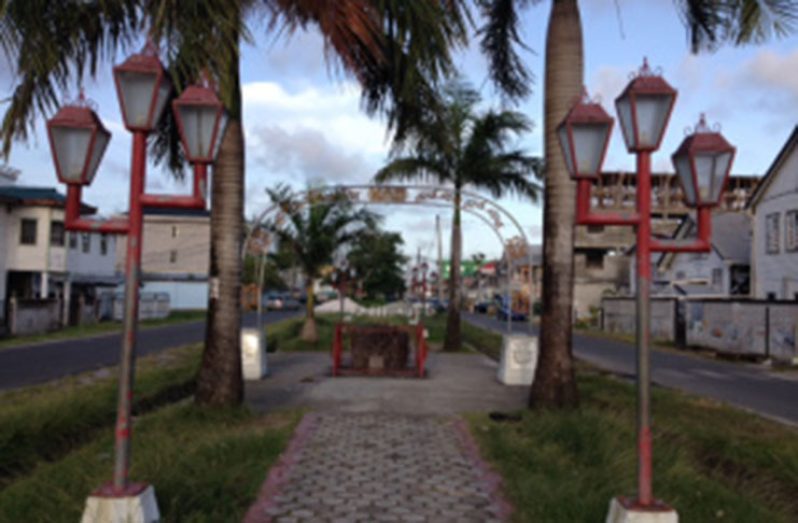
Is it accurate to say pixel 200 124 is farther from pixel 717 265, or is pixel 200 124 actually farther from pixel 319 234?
pixel 717 265

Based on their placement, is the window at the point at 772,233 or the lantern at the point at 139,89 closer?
the lantern at the point at 139,89

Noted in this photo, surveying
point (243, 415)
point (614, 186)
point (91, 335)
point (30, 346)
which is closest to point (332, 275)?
point (91, 335)

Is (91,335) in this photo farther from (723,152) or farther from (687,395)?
(723,152)

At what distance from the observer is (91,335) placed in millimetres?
29719

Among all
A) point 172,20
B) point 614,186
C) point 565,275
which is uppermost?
point 614,186

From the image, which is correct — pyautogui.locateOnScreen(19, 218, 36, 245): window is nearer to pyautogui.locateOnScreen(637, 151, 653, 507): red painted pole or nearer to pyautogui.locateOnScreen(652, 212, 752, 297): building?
pyautogui.locateOnScreen(652, 212, 752, 297): building

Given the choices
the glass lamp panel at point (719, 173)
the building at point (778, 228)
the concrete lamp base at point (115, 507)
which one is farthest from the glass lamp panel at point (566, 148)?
the building at point (778, 228)

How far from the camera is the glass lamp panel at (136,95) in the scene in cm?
492


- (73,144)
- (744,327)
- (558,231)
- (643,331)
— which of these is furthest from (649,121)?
(744,327)

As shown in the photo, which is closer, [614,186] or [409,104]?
[409,104]

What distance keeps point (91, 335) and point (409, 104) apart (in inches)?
930

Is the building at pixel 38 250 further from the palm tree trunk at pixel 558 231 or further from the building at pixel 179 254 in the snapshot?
the palm tree trunk at pixel 558 231

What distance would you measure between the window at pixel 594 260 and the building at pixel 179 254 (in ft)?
104

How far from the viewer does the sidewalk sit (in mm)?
6031
